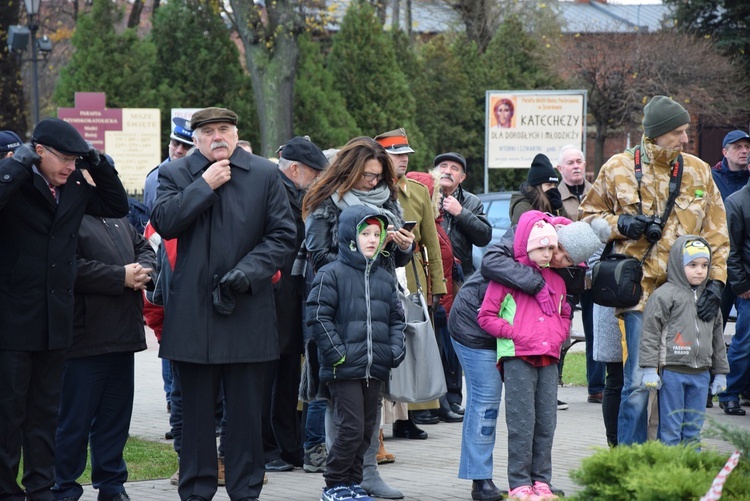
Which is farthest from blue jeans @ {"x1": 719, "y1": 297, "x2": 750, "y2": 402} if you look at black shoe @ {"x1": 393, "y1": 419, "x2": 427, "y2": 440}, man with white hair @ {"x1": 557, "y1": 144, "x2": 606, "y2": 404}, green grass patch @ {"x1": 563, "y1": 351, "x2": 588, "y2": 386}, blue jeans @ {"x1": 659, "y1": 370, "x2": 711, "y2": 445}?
blue jeans @ {"x1": 659, "y1": 370, "x2": 711, "y2": 445}

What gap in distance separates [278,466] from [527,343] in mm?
2186

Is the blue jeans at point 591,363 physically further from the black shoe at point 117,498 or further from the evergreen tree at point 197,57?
the evergreen tree at point 197,57

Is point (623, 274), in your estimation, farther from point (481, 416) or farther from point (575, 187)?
point (575, 187)

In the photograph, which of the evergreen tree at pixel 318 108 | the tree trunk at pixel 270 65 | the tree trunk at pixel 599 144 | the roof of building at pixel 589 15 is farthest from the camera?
the roof of building at pixel 589 15

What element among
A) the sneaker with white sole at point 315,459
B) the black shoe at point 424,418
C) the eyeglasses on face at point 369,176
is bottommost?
the black shoe at point 424,418

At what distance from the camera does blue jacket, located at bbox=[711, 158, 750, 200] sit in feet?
33.4

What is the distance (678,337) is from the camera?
6488 millimetres

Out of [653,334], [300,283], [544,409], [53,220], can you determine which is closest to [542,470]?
[544,409]

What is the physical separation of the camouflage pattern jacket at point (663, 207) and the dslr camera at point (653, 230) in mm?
91

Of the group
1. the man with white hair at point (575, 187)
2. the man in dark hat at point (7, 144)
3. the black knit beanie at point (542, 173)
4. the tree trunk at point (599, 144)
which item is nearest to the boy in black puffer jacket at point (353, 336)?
the man in dark hat at point (7, 144)

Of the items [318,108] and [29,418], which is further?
[318,108]

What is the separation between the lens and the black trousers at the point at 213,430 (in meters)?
5.88

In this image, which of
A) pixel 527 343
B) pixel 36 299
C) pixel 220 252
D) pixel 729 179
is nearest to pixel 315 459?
pixel 527 343

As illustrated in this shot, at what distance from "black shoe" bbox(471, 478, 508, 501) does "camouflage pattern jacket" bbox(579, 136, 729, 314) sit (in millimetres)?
1295
